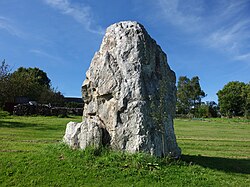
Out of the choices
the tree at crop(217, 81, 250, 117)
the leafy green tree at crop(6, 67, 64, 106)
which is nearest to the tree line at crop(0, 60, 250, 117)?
the tree at crop(217, 81, 250, 117)

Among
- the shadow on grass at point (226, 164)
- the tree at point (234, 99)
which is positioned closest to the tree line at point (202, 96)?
the tree at point (234, 99)

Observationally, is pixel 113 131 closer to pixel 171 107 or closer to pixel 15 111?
pixel 171 107

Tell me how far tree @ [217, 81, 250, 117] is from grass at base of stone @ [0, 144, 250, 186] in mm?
74635

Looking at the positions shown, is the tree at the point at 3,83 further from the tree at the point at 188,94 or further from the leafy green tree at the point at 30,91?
the tree at the point at 188,94

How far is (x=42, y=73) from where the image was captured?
83.8 metres

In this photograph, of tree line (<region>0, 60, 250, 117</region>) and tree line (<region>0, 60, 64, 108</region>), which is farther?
tree line (<region>0, 60, 250, 117</region>)

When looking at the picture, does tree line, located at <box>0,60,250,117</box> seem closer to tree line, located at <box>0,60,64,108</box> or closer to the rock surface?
tree line, located at <box>0,60,64,108</box>

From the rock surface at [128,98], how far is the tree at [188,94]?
73.1 metres

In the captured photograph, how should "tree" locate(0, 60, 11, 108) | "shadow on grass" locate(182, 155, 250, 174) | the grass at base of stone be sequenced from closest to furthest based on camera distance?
1. the grass at base of stone
2. "shadow on grass" locate(182, 155, 250, 174)
3. "tree" locate(0, 60, 11, 108)

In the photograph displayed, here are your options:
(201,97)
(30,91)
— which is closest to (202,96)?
(201,97)

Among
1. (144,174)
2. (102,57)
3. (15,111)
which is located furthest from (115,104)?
(15,111)

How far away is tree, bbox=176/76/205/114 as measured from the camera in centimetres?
8319

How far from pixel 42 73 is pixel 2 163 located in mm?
78095

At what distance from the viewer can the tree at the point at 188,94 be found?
273 ft
